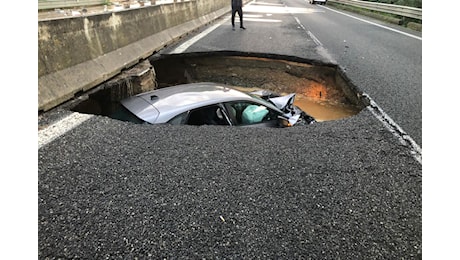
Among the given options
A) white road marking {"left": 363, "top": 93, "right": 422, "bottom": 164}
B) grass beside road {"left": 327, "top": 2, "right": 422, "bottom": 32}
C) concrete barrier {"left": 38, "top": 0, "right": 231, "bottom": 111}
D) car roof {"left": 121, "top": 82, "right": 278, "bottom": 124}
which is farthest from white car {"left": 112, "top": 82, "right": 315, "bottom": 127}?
grass beside road {"left": 327, "top": 2, "right": 422, "bottom": 32}

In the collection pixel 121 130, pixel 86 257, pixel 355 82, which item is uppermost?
pixel 355 82

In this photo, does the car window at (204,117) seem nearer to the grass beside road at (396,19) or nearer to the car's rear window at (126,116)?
the car's rear window at (126,116)

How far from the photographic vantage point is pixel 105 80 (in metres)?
5.49

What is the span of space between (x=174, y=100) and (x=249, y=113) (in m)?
1.28

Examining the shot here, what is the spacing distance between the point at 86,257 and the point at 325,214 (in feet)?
5.93

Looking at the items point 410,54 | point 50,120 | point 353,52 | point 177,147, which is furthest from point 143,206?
point 410,54

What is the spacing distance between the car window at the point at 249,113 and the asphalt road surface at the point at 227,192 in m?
0.73

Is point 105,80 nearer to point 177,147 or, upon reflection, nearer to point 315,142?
point 177,147

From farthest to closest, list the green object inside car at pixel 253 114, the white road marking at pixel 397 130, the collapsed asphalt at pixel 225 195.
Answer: the green object inside car at pixel 253 114
the white road marking at pixel 397 130
the collapsed asphalt at pixel 225 195

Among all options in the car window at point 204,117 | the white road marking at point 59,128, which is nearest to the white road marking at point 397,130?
the car window at point 204,117

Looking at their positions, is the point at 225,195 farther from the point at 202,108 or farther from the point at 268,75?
the point at 268,75

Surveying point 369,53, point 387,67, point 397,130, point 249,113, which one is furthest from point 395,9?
point 249,113

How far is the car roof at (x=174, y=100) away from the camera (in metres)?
4.38

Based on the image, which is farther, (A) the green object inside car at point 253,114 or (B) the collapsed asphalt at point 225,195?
(A) the green object inside car at point 253,114
